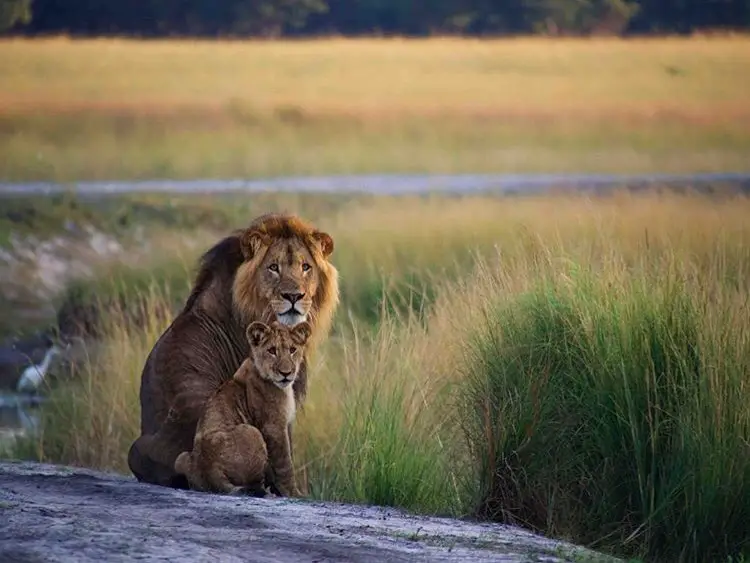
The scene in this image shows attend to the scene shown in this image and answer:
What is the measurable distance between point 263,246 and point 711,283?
6.08ft

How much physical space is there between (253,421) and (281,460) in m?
0.19

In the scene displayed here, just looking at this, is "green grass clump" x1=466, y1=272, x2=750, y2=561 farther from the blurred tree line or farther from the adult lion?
the blurred tree line

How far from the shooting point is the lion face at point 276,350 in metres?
6.96

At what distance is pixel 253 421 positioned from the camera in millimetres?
7008

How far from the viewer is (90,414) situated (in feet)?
33.4

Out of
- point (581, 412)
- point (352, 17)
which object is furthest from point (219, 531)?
point (352, 17)

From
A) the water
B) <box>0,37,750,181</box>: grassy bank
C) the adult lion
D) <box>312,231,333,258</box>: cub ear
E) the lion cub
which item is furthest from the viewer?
<box>0,37,750,181</box>: grassy bank

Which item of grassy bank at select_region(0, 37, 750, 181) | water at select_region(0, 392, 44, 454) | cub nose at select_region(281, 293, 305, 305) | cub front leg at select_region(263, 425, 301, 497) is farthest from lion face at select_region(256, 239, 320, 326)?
grassy bank at select_region(0, 37, 750, 181)

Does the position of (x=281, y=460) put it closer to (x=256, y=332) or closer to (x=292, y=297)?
(x=256, y=332)

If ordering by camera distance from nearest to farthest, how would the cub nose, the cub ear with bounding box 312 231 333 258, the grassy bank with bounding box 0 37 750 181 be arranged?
1. the cub nose
2. the cub ear with bounding box 312 231 333 258
3. the grassy bank with bounding box 0 37 750 181

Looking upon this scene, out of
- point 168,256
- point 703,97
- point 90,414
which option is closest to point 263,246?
point 90,414

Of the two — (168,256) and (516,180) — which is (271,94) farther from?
(168,256)

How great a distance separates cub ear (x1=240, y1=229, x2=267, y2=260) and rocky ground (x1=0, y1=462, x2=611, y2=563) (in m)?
1.05

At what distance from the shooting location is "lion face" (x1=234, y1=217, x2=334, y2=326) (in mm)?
7367
